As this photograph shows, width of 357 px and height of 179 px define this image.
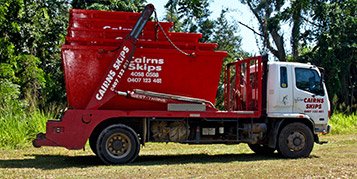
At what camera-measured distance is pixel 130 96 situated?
1140 cm

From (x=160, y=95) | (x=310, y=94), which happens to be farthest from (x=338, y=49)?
(x=160, y=95)

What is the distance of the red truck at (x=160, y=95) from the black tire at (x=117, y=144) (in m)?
0.02

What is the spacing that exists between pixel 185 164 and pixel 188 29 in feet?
84.1

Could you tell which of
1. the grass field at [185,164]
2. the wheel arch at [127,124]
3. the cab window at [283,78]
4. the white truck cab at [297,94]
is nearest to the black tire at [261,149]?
the grass field at [185,164]

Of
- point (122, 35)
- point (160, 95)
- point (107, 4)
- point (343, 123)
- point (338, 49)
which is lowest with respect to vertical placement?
point (343, 123)

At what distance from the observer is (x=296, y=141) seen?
12.5 metres

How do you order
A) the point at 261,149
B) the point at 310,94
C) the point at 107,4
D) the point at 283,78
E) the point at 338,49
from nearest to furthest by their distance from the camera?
the point at 283,78 → the point at 310,94 → the point at 261,149 → the point at 107,4 → the point at 338,49

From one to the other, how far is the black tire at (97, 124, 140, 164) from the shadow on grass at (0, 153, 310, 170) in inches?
10.8

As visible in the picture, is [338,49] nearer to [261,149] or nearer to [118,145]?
[261,149]

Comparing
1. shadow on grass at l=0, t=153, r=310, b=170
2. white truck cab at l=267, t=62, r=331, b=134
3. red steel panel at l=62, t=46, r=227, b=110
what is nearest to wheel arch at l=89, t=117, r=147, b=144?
red steel panel at l=62, t=46, r=227, b=110

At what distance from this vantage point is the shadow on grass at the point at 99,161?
440 inches

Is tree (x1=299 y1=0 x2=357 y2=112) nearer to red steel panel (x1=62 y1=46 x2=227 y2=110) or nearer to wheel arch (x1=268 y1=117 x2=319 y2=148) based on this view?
wheel arch (x1=268 y1=117 x2=319 y2=148)

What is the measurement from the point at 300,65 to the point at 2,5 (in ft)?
38.5

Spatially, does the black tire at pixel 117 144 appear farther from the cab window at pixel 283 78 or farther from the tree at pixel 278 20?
the tree at pixel 278 20
